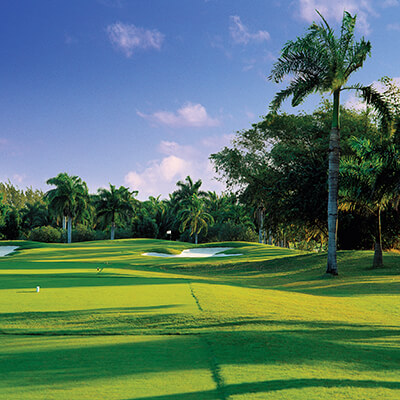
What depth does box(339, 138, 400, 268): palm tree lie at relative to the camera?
1694 cm

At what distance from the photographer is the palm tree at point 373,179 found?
1694cm

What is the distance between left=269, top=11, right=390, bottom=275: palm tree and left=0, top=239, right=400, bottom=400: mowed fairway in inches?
372

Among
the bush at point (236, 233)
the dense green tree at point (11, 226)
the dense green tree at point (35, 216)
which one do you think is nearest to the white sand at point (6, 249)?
the dense green tree at point (11, 226)

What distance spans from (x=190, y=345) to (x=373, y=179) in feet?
55.2

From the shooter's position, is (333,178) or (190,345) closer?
(190,345)

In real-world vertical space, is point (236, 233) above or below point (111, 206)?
below

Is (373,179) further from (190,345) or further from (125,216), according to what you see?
(125,216)

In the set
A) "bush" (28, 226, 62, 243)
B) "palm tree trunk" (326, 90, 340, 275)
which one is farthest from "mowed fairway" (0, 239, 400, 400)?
"bush" (28, 226, 62, 243)

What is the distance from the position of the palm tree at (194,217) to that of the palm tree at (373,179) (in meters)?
52.0

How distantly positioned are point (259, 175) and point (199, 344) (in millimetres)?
31093

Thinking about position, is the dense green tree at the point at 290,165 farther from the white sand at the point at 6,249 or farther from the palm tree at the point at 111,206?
the palm tree at the point at 111,206

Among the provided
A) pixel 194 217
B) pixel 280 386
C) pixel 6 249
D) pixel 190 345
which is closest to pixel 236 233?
pixel 194 217

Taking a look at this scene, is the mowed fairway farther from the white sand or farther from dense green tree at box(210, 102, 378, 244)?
the white sand

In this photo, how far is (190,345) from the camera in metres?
6.30
